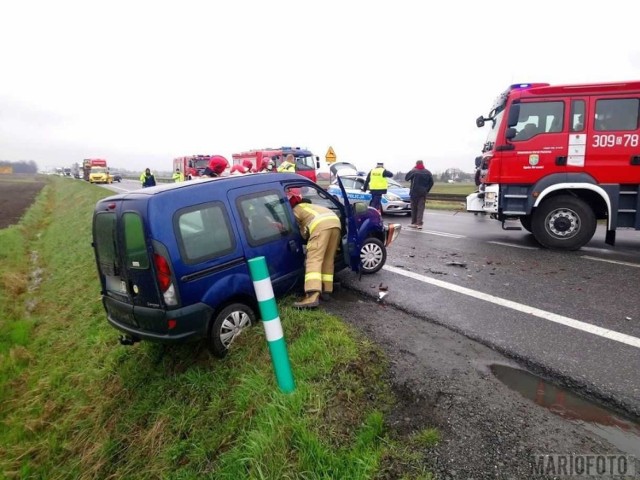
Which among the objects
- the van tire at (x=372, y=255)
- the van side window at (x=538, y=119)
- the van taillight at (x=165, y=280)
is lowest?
the van tire at (x=372, y=255)

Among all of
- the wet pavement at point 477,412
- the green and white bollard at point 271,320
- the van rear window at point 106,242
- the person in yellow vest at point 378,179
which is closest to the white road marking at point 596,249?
the wet pavement at point 477,412

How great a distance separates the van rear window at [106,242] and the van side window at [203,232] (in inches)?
27.8

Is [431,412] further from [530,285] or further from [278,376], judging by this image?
[530,285]

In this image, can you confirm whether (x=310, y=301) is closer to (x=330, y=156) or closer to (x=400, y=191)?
(x=400, y=191)

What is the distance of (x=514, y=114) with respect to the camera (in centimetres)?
701

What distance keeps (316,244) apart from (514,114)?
16.3 feet

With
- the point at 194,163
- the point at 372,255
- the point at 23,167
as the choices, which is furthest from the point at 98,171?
the point at 23,167

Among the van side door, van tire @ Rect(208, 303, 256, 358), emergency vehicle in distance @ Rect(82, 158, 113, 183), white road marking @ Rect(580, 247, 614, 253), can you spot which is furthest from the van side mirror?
emergency vehicle in distance @ Rect(82, 158, 113, 183)

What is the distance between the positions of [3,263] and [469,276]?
11284mm

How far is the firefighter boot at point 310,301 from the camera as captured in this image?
14.0 feet

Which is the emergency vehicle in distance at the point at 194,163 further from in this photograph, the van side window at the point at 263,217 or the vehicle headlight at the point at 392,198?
the van side window at the point at 263,217

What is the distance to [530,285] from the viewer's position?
5.04m
